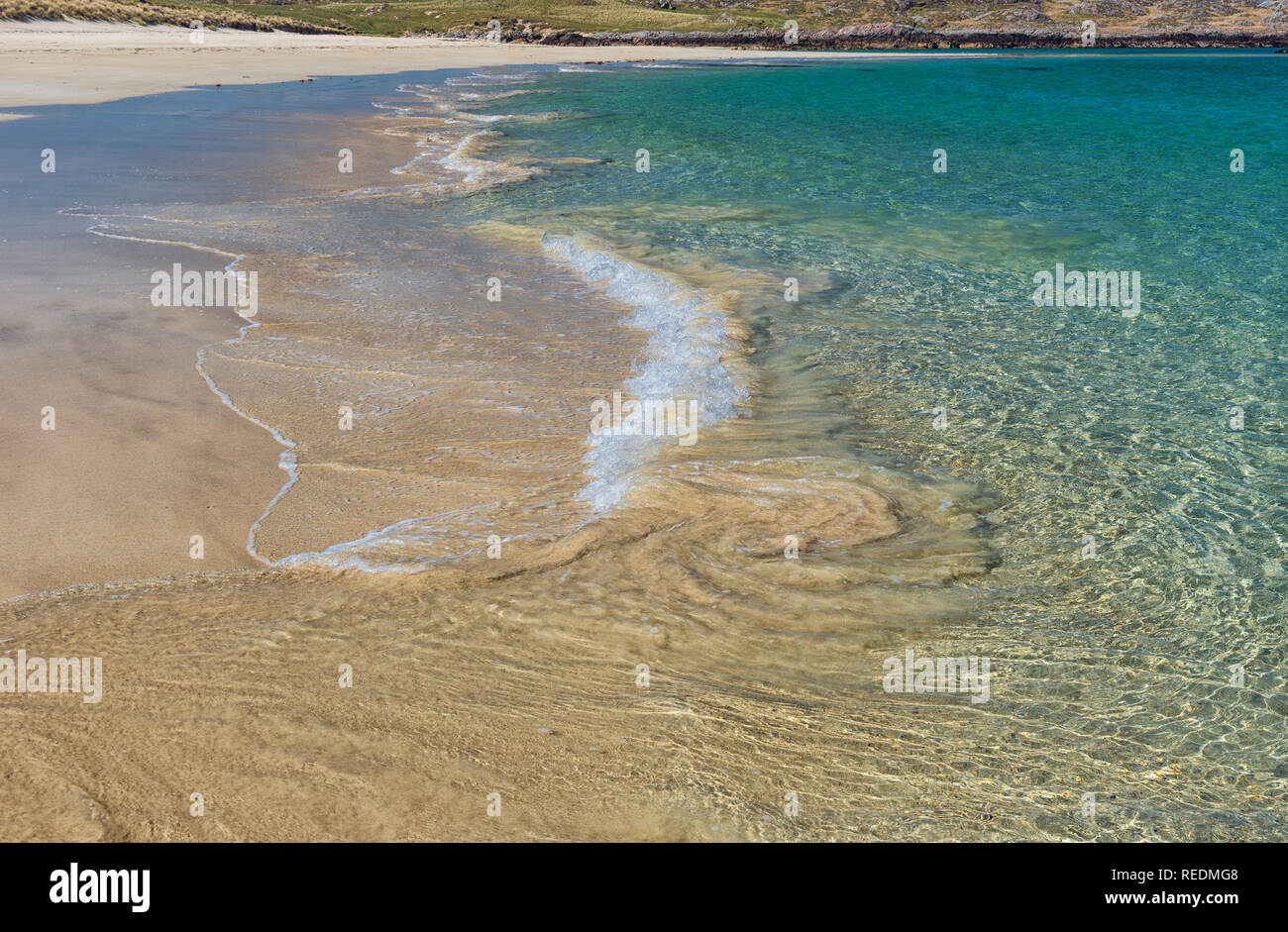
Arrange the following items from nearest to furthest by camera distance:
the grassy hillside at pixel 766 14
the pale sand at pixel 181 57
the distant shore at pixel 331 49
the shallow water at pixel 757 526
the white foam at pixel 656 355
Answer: the shallow water at pixel 757 526 → the white foam at pixel 656 355 → the pale sand at pixel 181 57 → the distant shore at pixel 331 49 → the grassy hillside at pixel 766 14

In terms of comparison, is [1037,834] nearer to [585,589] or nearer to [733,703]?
[733,703]

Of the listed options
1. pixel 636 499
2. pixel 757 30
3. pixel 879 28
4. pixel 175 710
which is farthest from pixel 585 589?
pixel 879 28

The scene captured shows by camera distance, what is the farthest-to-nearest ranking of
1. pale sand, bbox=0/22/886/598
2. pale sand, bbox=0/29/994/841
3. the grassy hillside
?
the grassy hillside, pale sand, bbox=0/22/886/598, pale sand, bbox=0/29/994/841

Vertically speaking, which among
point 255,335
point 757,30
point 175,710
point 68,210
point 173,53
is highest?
point 757,30

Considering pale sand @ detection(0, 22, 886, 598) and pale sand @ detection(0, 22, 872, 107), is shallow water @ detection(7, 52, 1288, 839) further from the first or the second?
pale sand @ detection(0, 22, 872, 107)

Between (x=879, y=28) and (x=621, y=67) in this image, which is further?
(x=879, y=28)

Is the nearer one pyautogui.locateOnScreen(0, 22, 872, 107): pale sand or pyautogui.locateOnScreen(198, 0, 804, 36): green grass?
pyautogui.locateOnScreen(0, 22, 872, 107): pale sand

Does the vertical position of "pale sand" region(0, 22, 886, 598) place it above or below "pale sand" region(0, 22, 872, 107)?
Answer: below

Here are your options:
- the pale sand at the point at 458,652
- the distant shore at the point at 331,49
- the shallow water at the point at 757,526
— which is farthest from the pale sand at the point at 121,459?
the distant shore at the point at 331,49

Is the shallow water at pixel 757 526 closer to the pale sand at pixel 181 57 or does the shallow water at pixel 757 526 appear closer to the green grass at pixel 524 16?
the pale sand at pixel 181 57

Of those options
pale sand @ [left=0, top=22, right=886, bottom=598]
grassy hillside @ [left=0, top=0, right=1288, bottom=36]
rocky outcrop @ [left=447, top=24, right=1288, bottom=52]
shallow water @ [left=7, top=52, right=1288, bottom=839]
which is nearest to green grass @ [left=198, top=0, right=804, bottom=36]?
grassy hillside @ [left=0, top=0, right=1288, bottom=36]

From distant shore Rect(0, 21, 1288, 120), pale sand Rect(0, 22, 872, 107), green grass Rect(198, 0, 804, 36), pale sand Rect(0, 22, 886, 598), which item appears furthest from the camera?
green grass Rect(198, 0, 804, 36)
